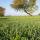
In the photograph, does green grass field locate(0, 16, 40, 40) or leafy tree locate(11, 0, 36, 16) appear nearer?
green grass field locate(0, 16, 40, 40)

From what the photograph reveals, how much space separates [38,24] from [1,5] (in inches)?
23.5

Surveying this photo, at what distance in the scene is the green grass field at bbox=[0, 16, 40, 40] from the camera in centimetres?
204

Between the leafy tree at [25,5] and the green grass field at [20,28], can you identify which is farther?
the leafy tree at [25,5]

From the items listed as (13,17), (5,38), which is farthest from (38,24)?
(5,38)

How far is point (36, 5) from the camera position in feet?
7.50

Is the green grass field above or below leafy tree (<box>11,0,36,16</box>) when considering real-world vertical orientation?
below

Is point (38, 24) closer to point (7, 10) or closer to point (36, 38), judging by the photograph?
point (36, 38)

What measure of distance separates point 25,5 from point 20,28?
0.36 meters

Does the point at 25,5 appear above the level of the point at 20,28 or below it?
above

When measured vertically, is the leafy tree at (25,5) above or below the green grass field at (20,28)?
above

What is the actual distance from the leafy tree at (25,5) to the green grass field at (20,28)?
0.12 m

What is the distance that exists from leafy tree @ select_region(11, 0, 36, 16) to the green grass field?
0.38ft

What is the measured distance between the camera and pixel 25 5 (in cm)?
226

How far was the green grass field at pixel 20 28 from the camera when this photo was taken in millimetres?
2039
